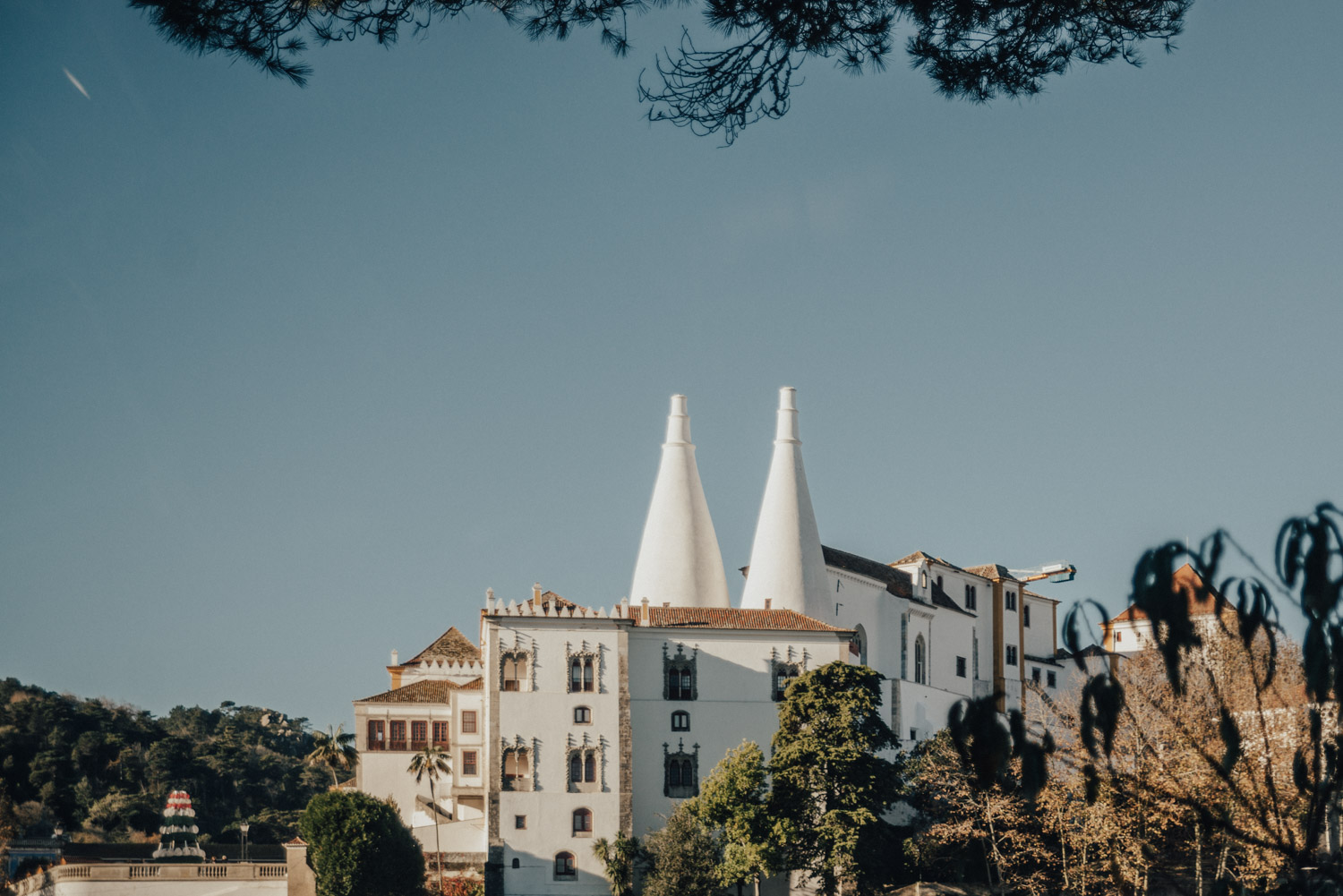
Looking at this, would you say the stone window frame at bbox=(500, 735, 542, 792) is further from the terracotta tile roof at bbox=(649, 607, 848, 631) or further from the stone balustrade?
the stone balustrade

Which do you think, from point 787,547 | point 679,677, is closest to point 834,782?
point 679,677

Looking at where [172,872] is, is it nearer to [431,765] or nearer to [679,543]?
[431,765]

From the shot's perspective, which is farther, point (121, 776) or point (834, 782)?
point (121, 776)

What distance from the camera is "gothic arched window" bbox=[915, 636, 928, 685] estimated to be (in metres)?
60.8

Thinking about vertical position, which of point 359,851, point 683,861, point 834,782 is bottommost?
point 683,861

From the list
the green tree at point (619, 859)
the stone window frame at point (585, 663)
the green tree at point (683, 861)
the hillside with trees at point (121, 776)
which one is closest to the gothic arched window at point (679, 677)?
the stone window frame at point (585, 663)

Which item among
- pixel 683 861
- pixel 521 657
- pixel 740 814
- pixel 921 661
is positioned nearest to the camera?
pixel 740 814

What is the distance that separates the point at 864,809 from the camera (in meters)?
44.3

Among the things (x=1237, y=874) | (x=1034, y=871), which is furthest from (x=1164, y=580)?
(x=1034, y=871)

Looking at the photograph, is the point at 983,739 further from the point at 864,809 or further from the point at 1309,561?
the point at 864,809

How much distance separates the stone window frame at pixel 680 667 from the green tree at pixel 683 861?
4.78m

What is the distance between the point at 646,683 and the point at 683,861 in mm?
7140

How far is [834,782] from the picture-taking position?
1769 inches

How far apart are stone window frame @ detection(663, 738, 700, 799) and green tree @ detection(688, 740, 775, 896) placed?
8.90 feet
